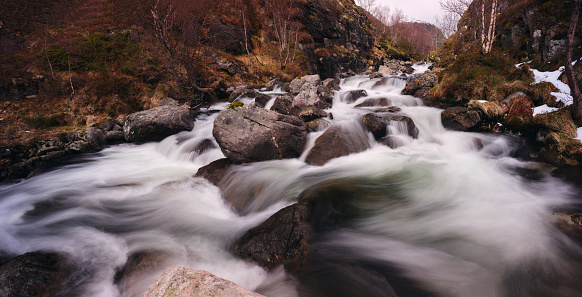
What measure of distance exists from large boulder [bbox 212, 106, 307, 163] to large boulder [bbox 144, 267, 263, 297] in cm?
439

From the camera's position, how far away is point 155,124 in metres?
8.43

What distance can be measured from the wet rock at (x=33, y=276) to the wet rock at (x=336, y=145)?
16.0 feet

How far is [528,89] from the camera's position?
23.1 feet

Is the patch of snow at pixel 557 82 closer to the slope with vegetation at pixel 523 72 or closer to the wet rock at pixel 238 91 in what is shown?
the slope with vegetation at pixel 523 72

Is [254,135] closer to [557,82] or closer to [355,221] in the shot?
[355,221]

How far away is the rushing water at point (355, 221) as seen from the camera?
245 centimetres

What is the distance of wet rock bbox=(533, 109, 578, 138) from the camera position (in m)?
5.17

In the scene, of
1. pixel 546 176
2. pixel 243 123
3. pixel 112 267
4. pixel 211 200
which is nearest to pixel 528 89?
pixel 546 176

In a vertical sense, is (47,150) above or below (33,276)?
above

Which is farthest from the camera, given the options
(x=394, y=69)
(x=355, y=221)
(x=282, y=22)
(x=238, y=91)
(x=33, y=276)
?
(x=394, y=69)

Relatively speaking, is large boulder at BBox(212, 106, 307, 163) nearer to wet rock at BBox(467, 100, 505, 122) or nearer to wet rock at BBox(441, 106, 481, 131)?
wet rock at BBox(441, 106, 481, 131)

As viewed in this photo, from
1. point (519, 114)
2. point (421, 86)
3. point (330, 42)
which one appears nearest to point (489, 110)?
point (519, 114)

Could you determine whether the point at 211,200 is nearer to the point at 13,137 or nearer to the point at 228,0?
the point at 13,137

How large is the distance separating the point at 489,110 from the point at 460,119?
3.24 feet
